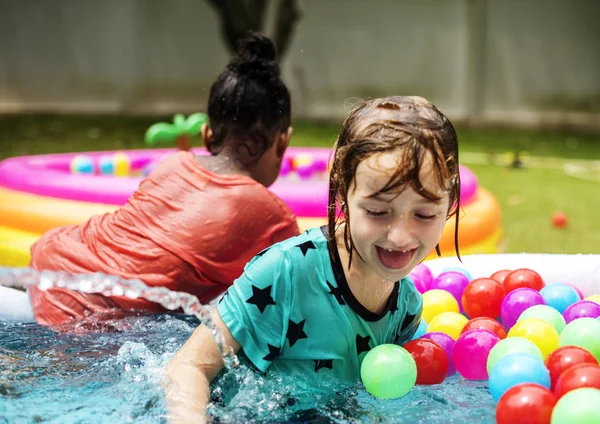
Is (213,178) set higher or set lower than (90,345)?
higher

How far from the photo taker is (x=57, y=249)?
9.61ft

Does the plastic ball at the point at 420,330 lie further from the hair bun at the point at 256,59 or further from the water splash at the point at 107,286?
the hair bun at the point at 256,59

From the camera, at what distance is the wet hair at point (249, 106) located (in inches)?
116

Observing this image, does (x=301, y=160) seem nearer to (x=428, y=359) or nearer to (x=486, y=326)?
(x=486, y=326)

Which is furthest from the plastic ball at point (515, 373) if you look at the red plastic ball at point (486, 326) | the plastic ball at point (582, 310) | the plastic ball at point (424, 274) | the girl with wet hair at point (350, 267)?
the plastic ball at point (424, 274)

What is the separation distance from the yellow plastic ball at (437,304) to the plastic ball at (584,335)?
54cm

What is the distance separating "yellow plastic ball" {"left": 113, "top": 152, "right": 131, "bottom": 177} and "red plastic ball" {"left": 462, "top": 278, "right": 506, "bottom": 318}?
3.39 m

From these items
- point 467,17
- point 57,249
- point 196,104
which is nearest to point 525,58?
point 467,17

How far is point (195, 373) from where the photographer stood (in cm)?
184

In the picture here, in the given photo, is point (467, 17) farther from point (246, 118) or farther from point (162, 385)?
point (162, 385)

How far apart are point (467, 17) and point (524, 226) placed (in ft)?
25.7

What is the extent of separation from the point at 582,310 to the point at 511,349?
0.59 metres

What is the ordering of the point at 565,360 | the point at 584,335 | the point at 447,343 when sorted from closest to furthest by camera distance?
the point at 565,360, the point at 584,335, the point at 447,343

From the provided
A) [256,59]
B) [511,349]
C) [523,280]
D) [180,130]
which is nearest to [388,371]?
[511,349]
